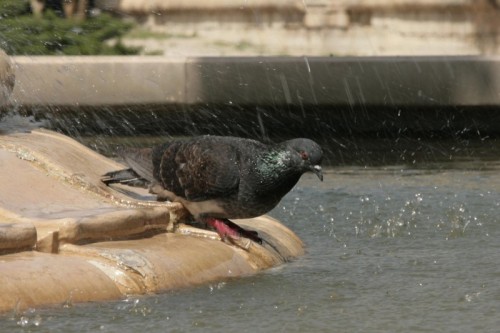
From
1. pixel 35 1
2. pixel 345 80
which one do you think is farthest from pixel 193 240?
pixel 35 1

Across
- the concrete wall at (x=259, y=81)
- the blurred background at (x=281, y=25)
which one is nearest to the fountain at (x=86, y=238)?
the concrete wall at (x=259, y=81)

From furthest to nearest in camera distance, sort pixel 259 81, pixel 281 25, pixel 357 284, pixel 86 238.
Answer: pixel 281 25, pixel 259 81, pixel 357 284, pixel 86 238

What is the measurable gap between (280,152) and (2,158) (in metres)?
1.52

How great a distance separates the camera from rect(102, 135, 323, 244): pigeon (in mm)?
7023

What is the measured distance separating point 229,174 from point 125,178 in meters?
0.90

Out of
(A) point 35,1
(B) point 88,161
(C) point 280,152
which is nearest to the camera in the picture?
(C) point 280,152

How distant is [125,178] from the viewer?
774 centimetres

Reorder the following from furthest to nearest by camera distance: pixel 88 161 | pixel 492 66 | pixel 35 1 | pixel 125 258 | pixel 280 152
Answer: pixel 35 1 → pixel 492 66 → pixel 88 161 → pixel 280 152 → pixel 125 258

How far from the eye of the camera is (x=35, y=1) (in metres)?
19.4

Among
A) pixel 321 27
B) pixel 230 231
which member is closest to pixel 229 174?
pixel 230 231

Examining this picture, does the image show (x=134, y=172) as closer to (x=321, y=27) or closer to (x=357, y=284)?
(x=357, y=284)

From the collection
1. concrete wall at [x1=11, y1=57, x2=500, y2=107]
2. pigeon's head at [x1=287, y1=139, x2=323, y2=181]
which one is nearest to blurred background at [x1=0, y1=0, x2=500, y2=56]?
concrete wall at [x1=11, y1=57, x2=500, y2=107]

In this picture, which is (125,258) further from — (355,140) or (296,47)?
(296,47)

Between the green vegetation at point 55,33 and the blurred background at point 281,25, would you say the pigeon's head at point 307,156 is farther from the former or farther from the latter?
the blurred background at point 281,25
